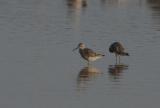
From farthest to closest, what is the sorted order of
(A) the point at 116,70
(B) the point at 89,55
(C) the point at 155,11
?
(C) the point at 155,11 < (B) the point at 89,55 < (A) the point at 116,70

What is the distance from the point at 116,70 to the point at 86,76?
123 cm

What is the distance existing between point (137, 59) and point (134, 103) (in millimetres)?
6006

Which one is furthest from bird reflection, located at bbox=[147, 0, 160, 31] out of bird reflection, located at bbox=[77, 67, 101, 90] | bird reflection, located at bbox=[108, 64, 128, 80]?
bird reflection, located at bbox=[77, 67, 101, 90]

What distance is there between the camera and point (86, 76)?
760 inches

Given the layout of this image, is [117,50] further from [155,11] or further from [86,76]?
[155,11]

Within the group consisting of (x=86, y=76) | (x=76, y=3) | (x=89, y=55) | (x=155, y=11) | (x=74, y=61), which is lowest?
(x=86, y=76)

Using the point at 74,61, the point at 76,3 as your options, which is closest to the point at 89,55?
the point at 74,61

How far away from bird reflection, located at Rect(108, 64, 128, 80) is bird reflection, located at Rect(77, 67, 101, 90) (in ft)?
1.02

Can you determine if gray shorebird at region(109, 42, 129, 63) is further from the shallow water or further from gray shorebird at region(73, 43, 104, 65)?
gray shorebird at region(73, 43, 104, 65)

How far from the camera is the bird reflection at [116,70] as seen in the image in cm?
1930

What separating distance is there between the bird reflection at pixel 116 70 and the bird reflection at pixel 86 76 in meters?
0.31

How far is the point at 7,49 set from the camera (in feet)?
74.9

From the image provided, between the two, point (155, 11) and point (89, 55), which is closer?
point (89, 55)

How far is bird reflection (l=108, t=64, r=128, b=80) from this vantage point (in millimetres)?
19295
